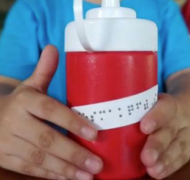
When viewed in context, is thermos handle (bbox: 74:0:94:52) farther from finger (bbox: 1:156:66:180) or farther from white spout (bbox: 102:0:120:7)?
finger (bbox: 1:156:66:180)

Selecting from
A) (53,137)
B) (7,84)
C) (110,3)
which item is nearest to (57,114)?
(53,137)

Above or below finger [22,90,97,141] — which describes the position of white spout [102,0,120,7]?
above

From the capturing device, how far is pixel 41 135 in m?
0.39

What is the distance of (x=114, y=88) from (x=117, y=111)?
0.08ft

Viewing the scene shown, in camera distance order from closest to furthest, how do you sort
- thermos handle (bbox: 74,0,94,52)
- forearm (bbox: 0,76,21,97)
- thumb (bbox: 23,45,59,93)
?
1. thermos handle (bbox: 74,0,94,52)
2. thumb (bbox: 23,45,59,93)
3. forearm (bbox: 0,76,21,97)

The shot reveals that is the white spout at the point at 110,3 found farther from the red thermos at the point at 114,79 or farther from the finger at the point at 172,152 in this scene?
the finger at the point at 172,152

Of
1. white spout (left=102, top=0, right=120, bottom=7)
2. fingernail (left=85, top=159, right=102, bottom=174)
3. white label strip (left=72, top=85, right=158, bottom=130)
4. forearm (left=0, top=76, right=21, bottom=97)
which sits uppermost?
white spout (left=102, top=0, right=120, bottom=7)

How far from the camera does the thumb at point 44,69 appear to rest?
420mm

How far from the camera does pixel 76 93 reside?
36 cm

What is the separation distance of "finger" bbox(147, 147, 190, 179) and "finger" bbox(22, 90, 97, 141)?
9 cm

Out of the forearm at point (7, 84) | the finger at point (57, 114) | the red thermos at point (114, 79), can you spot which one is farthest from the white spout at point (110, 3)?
the forearm at point (7, 84)

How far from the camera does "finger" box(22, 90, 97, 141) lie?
0.35 metres

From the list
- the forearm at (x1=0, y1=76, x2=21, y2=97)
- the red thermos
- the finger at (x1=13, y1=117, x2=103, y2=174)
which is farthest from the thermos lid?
the forearm at (x1=0, y1=76, x2=21, y2=97)

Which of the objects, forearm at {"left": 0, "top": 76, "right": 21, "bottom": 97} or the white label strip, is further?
forearm at {"left": 0, "top": 76, "right": 21, "bottom": 97}
